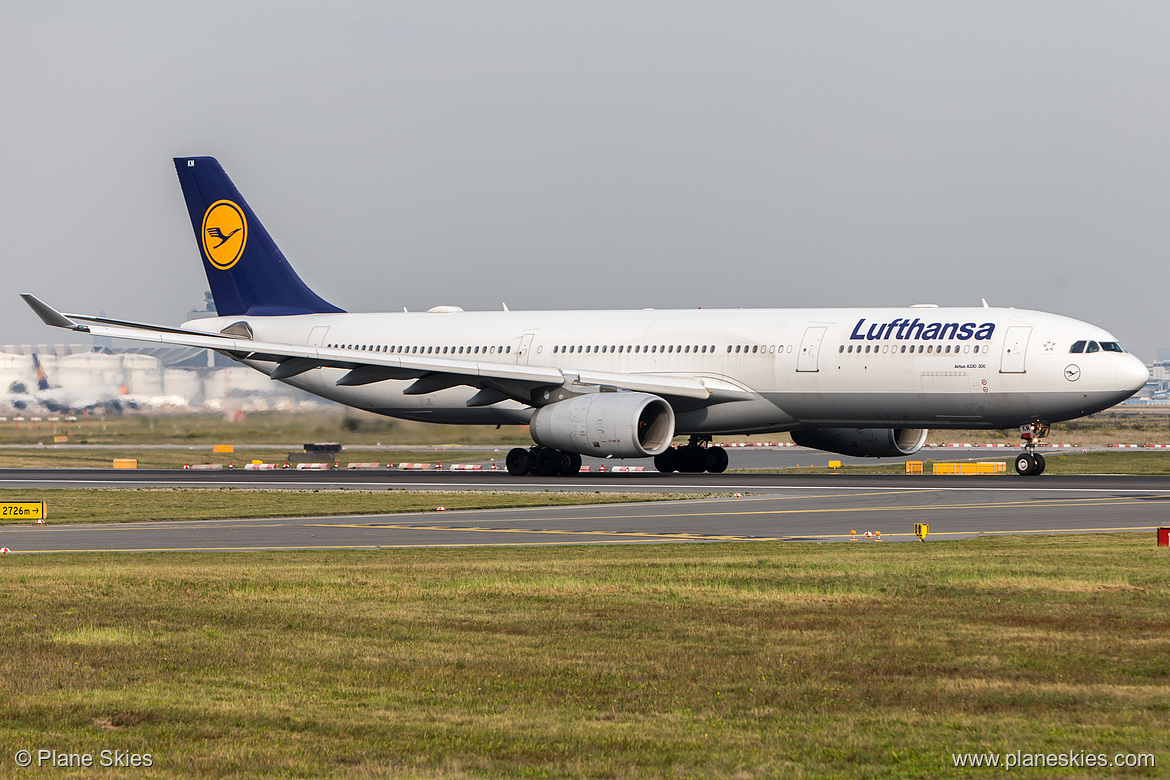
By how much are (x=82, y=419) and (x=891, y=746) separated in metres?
46.9

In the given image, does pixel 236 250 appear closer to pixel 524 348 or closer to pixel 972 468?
pixel 524 348

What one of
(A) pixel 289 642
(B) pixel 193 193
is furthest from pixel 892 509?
(B) pixel 193 193

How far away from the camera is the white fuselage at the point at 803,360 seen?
34.3m

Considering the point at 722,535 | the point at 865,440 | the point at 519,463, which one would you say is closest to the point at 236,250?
the point at 519,463

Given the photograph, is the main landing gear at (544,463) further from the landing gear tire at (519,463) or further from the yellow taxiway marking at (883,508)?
the yellow taxiway marking at (883,508)

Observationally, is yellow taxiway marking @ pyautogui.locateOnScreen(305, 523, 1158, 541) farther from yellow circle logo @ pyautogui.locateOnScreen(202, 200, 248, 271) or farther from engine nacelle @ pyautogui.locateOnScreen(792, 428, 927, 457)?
yellow circle logo @ pyautogui.locateOnScreen(202, 200, 248, 271)

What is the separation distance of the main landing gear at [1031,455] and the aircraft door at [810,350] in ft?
18.2

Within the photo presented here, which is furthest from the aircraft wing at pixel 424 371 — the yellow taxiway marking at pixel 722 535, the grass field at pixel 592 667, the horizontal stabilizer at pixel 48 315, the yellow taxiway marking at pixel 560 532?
the grass field at pixel 592 667

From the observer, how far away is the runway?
21672 mm

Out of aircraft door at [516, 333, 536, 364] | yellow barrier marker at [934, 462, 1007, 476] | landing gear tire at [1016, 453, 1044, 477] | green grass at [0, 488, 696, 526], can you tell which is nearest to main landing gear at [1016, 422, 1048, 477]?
landing gear tire at [1016, 453, 1044, 477]

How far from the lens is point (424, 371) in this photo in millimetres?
38469

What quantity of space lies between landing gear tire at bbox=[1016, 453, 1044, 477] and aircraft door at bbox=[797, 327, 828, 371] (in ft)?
19.6

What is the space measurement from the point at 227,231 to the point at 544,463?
14.7 meters

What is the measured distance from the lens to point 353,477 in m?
39.6
